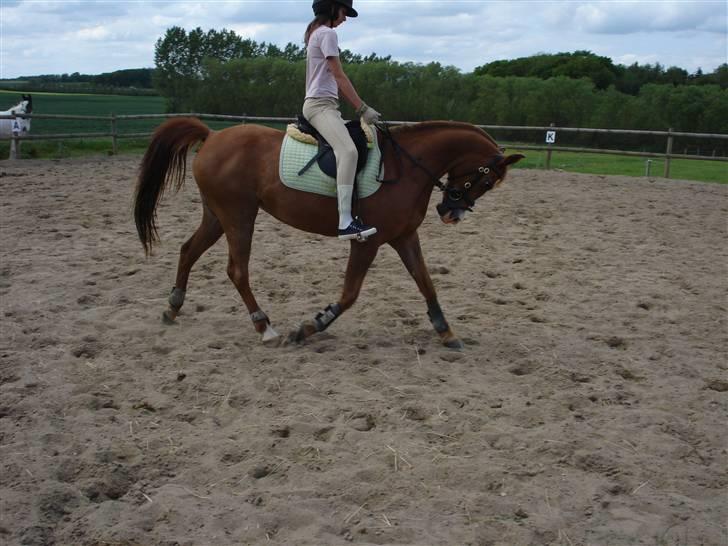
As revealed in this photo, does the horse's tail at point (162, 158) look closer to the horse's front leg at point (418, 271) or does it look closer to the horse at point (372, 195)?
the horse at point (372, 195)

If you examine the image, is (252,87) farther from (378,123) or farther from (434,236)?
(378,123)

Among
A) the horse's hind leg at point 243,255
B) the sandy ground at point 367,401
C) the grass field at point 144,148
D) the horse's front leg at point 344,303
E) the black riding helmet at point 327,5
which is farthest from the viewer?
the grass field at point 144,148

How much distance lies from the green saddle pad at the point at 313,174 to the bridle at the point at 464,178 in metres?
0.16

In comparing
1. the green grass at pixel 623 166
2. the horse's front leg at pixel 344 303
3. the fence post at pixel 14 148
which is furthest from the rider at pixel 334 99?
the green grass at pixel 623 166

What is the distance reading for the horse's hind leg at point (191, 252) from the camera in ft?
19.3

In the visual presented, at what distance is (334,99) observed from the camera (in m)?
5.41

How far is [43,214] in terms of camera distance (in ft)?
32.0

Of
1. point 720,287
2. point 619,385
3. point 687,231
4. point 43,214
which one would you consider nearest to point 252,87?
point 43,214

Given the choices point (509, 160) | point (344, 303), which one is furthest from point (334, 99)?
point (344, 303)

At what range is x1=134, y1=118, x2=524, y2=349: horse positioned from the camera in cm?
540

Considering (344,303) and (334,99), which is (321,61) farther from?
(344,303)

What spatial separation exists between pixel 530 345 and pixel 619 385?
882 millimetres

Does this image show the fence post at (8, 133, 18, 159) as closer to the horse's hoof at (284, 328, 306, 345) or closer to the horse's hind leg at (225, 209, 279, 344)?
the horse's hind leg at (225, 209, 279, 344)

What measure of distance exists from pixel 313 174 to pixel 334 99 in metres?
0.59
